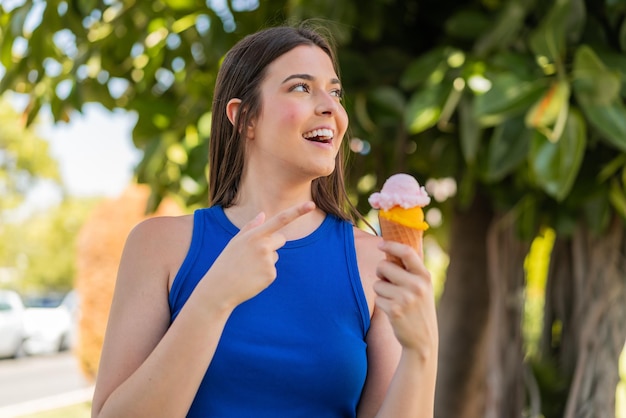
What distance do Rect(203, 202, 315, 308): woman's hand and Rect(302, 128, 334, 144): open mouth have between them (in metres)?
0.21

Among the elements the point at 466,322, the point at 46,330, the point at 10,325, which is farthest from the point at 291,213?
the point at 46,330

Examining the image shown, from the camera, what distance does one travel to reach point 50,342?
17.2 metres

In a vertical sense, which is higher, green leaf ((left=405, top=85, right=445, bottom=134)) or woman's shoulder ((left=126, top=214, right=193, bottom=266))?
woman's shoulder ((left=126, top=214, right=193, bottom=266))

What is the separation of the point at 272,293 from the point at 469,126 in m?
1.23

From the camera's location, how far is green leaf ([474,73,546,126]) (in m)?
2.02

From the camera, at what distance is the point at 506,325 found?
11.0ft

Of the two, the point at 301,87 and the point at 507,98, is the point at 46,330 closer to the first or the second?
the point at 507,98

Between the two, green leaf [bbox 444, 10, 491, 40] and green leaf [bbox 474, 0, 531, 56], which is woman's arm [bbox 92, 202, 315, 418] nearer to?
green leaf [bbox 474, 0, 531, 56]

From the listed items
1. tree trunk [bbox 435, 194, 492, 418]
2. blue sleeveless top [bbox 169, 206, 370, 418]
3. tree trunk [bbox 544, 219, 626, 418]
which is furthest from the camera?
tree trunk [bbox 435, 194, 492, 418]

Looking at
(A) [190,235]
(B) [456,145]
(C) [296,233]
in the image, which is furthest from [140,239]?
(B) [456,145]

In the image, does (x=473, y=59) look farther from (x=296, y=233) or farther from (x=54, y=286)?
(x=54, y=286)

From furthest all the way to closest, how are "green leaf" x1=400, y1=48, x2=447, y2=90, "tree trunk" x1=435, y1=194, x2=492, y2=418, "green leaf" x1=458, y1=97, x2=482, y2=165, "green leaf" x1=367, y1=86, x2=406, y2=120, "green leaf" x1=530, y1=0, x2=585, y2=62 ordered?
"tree trunk" x1=435, y1=194, x2=492, y2=418 < "green leaf" x1=367, y1=86, x2=406, y2=120 < "green leaf" x1=400, y1=48, x2=447, y2=90 < "green leaf" x1=458, y1=97, x2=482, y2=165 < "green leaf" x1=530, y1=0, x2=585, y2=62

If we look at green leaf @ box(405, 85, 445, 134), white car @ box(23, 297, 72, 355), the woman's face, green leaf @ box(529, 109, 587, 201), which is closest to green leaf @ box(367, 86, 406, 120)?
green leaf @ box(405, 85, 445, 134)

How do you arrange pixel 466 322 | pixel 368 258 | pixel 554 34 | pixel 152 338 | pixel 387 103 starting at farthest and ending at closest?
Result: pixel 466 322 → pixel 387 103 → pixel 554 34 → pixel 368 258 → pixel 152 338
